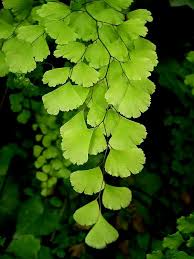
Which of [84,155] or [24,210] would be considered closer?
[84,155]

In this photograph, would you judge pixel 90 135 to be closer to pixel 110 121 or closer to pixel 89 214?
pixel 110 121

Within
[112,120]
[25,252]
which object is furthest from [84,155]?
[25,252]

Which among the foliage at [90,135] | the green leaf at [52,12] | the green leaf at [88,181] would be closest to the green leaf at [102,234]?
the foliage at [90,135]

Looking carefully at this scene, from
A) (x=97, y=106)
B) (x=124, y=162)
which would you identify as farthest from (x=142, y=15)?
(x=124, y=162)

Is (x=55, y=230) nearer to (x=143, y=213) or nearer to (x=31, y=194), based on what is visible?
(x=31, y=194)

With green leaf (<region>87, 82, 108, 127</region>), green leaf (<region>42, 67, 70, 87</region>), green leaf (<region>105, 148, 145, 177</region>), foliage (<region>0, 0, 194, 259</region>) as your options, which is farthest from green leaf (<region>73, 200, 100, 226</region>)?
green leaf (<region>42, 67, 70, 87</region>)

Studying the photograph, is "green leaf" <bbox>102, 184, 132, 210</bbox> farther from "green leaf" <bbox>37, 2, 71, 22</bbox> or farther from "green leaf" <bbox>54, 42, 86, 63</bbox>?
"green leaf" <bbox>37, 2, 71, 22</bbox>
